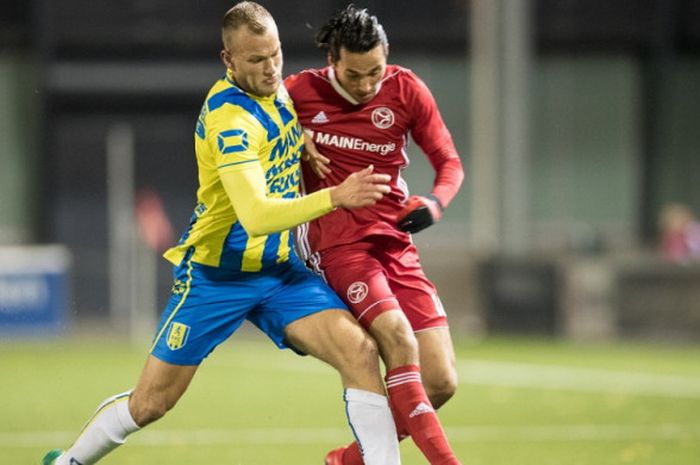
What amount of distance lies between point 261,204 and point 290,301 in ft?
2.11

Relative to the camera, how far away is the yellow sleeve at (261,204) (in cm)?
559

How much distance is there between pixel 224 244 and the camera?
243 inches

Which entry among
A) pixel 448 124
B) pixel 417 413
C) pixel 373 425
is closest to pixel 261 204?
pixel 373 425

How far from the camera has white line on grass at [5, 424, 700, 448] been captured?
8875mm

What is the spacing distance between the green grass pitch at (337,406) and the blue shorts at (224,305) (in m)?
1.94

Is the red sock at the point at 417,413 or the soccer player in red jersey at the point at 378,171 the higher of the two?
the soccer player in red jersey at the point at 378,171

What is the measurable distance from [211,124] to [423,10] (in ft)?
52.6

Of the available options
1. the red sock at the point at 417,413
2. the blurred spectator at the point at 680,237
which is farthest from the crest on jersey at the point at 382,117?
the blurred spectator at the point at 680,237

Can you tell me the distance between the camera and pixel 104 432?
632cm

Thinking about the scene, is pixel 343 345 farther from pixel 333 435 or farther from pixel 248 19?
pixel 333 435

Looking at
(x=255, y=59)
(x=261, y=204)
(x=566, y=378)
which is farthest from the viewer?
(x=566, y=378)

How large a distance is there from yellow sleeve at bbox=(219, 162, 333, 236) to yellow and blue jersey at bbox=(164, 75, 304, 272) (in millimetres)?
52

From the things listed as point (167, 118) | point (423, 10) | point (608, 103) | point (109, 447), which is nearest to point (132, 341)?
point (167, 118)

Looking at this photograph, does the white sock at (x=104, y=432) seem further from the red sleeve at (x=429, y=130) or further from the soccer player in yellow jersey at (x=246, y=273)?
the red sleeve at (x=429, y=130)
